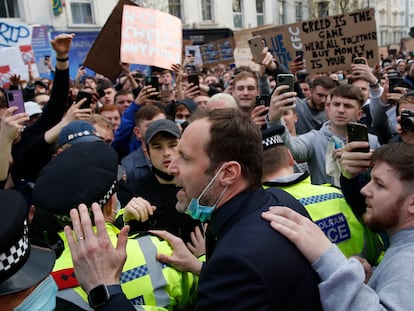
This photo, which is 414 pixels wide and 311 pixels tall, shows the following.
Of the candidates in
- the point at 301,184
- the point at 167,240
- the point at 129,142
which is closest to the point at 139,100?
the point at 129,142

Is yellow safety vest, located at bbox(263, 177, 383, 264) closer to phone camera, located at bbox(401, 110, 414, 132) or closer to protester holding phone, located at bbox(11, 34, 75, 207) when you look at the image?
phone camera, located at bbox(401, 110, 414, 132)

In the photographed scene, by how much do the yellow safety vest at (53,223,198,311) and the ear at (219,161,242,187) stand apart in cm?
45

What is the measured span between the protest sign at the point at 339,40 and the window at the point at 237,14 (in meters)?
20.4

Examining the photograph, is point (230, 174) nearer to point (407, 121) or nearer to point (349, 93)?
point (407, 121)

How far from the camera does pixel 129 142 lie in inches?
200

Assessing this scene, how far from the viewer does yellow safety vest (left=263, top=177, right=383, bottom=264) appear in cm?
229

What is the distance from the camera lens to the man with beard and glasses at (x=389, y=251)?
1.42 meters

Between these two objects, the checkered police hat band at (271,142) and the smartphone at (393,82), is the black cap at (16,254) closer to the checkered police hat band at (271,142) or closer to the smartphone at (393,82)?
the checkered police hat band at (271,142)

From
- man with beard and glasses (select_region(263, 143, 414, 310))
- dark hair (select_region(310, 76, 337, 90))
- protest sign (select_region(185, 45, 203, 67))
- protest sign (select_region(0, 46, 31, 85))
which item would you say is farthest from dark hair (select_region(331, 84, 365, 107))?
protest sign (select_region(185, 45, 203, 67))

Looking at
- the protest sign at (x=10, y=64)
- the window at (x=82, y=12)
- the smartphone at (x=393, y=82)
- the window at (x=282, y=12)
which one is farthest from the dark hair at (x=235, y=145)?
the window at (x=282, y=12)

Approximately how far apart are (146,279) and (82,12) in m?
21.2

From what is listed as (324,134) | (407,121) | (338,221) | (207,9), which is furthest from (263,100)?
(207,9)

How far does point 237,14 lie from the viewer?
2667 centimetres

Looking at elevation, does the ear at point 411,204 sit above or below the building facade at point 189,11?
below
